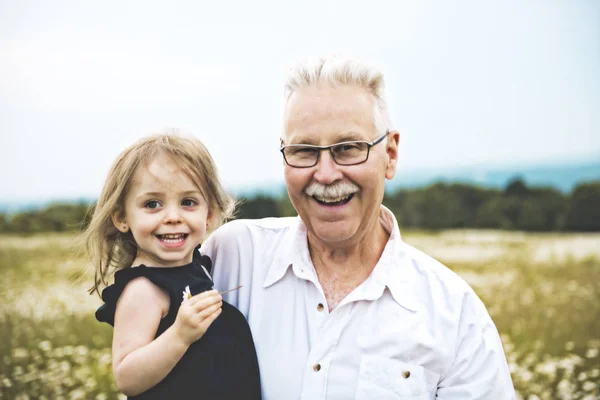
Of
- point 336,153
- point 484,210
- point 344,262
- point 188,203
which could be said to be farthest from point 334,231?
point 484,210

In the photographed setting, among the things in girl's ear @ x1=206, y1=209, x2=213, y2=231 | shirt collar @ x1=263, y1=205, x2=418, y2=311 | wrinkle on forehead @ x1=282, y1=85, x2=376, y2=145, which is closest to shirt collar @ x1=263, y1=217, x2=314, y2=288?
shirt collar @ x1=263, y1=205, x2=418, y2=311

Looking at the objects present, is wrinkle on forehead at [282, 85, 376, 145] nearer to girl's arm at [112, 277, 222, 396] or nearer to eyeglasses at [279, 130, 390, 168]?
eyeglasses at [279, 130, 390, 168]

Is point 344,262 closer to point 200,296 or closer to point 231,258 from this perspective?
point 231,258

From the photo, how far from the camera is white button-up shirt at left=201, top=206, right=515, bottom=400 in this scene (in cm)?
289

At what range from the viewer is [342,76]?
298cm

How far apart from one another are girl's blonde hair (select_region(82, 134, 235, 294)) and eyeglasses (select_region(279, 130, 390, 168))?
17.3 inches

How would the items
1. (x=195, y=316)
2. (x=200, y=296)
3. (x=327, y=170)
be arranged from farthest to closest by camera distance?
(x=327, y=170)
(x=200, y=296)
(x=195, y=316)

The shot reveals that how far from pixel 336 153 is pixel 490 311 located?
6093 mm

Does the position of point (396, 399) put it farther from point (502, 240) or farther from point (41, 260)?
point (502, 240)

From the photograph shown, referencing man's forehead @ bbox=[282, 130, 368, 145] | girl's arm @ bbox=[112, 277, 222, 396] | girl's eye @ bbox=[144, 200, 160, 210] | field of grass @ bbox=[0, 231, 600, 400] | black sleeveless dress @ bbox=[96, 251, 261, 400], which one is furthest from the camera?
field of grass @ bbox=[0, 231, 600, 400]

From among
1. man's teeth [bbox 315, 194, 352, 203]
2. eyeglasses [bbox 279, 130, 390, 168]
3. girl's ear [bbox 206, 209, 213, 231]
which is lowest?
girl's ear [bbox 206, 209, 213, 231]

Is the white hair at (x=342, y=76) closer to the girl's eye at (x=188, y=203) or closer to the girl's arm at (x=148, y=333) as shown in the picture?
the girl's eye at (x=188, y=203)

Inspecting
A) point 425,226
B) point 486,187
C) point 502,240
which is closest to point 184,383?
point 502,240

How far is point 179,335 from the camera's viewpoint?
2576 mm
